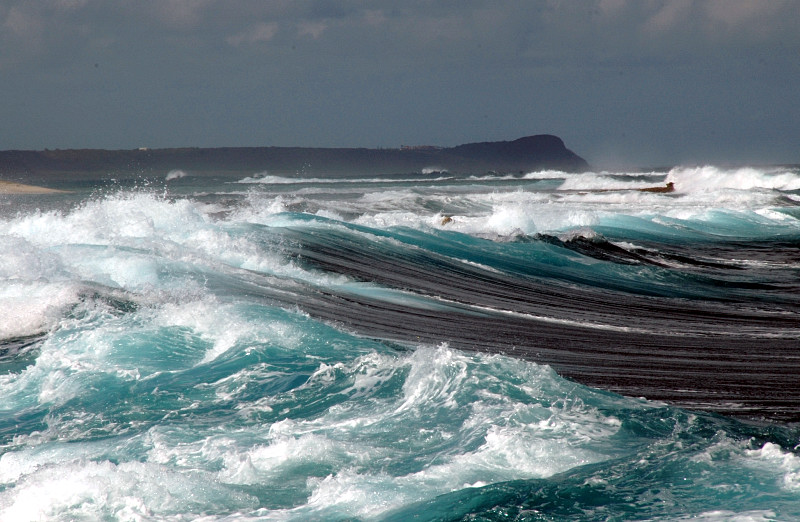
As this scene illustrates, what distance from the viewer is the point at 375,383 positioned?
5723 mm

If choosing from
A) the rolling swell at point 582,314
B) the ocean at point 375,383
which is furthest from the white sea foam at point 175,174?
the ocean at point 375,383

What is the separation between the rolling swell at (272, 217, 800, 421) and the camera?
6113 millimetres

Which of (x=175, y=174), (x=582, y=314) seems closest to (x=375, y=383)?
(x=582, y=314)

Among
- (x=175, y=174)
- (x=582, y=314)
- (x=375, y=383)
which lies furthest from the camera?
Result: (x=175, y=174)

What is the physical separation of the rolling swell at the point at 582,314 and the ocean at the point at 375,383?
45 millimetres

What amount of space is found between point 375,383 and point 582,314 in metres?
4.20

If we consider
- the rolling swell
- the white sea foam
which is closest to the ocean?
the rolling swell

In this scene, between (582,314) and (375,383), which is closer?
(375,383)

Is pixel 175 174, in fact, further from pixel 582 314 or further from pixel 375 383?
pixel 375 383

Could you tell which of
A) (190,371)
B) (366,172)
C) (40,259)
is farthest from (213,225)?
(366,172)

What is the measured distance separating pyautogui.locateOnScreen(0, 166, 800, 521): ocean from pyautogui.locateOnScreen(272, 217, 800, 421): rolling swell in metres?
0.05

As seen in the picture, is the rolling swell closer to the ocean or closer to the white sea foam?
the ocean

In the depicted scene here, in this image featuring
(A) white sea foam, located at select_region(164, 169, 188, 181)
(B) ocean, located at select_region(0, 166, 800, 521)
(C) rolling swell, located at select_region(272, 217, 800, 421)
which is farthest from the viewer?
Answer: (A) white sea foam, located at select_region(164, 169, 188, 181)

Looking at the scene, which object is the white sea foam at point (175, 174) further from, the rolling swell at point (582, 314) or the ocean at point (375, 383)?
the ocean at point (375, 383)
